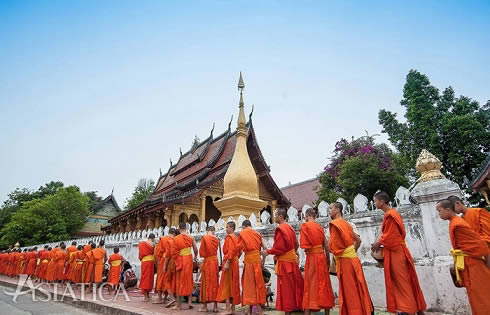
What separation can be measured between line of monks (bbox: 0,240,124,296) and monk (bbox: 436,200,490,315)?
25.9 ft

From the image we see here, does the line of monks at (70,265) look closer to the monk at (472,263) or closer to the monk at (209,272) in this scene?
the monk at (209,272)

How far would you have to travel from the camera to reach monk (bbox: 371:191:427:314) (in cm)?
314

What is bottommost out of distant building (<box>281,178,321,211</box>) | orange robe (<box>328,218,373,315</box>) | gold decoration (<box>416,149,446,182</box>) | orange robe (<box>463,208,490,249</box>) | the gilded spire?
orange robe (<box>328,218,373,315</box>)

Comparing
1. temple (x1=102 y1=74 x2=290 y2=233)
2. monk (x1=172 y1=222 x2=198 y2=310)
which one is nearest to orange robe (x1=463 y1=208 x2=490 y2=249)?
monk (x1=172 y1=222 x2=198 y2=310)

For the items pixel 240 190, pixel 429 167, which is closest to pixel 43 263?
pixel 240 190

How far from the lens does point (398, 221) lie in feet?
10.9

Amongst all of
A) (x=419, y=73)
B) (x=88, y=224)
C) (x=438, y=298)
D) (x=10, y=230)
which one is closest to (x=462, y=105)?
(x=419, y=73)

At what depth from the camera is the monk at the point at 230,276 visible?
15.8 ft

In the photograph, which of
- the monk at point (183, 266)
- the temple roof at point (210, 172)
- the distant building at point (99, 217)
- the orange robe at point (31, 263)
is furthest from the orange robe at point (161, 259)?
the distant building at point (99, 217)

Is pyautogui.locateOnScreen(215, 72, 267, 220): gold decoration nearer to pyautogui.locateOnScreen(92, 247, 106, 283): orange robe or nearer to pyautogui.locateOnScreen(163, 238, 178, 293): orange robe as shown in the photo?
pyautogui.locateOnScreen(163, 238, 178, 293): orange robe

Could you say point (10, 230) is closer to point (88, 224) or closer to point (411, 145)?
point (88, 224)

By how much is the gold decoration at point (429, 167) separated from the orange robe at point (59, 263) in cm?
1196

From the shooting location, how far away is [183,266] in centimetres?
573

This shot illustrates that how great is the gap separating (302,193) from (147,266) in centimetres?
2129
